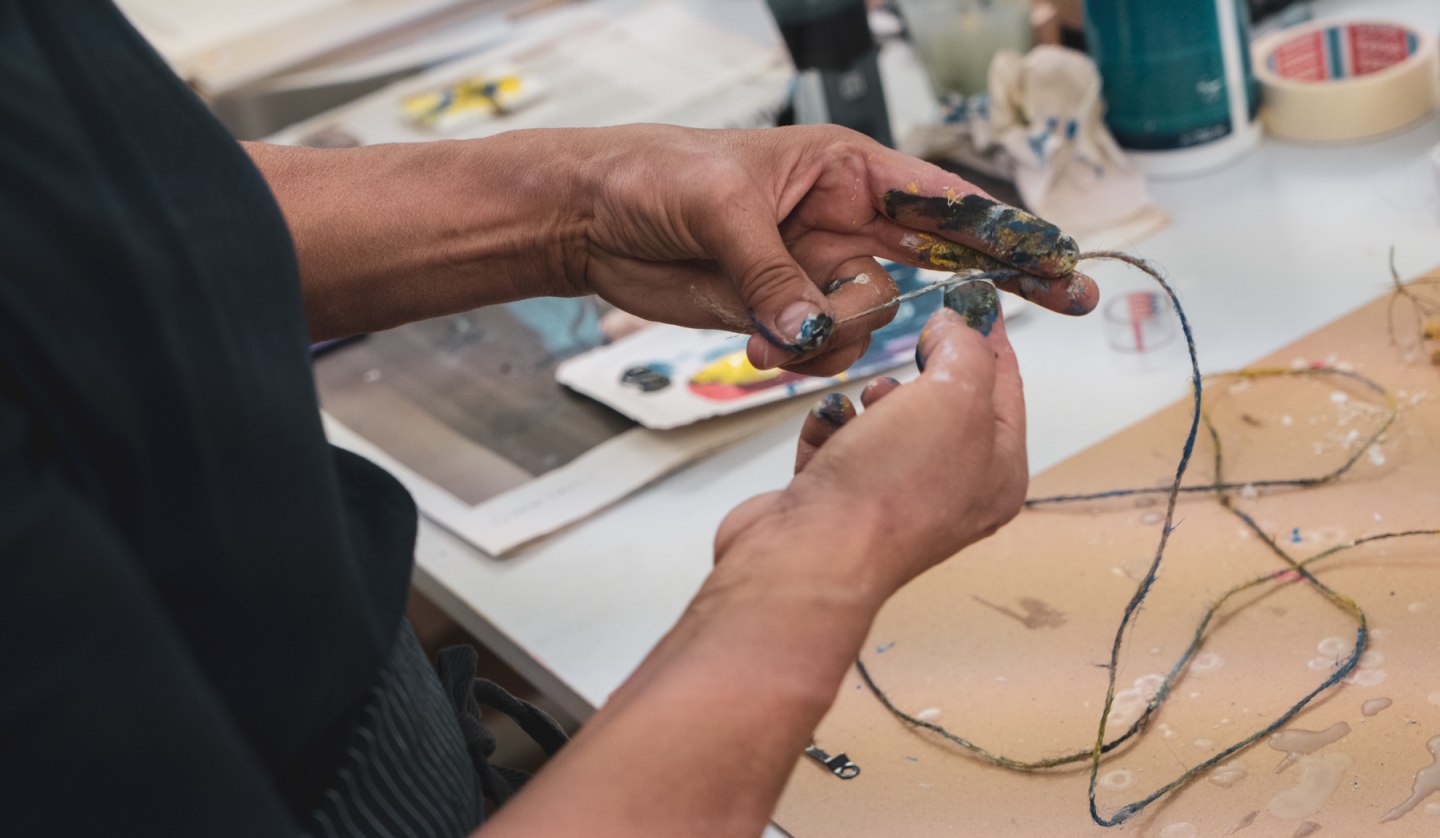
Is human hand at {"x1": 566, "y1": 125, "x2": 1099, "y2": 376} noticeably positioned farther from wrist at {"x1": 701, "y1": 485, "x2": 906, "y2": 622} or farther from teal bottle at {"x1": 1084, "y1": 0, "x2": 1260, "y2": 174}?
teal bottle at {"x1": 1084, "y1": 0, "x2": 1260, "y2": 174}

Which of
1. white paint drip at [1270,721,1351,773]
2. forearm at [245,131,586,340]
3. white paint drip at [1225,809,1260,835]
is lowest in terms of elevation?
white paint drip at [1270,721,1351,773]

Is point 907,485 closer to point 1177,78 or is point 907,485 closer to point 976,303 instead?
point 976,303

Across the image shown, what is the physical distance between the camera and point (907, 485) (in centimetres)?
68

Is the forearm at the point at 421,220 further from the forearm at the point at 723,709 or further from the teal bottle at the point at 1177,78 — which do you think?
the teal bottle at the point at 1177,78

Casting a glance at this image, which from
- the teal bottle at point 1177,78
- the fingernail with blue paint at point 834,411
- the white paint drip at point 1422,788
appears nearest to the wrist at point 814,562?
the fingernail with blue paint at point 834,411

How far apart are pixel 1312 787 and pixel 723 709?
1.30ft

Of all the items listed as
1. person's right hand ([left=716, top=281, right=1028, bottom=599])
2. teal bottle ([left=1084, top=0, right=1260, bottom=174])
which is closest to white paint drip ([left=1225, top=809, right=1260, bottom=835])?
person's right hand ([left=716, top=281, right=1028, bottom=599])

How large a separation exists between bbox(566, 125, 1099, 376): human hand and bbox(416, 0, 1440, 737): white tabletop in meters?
0.24

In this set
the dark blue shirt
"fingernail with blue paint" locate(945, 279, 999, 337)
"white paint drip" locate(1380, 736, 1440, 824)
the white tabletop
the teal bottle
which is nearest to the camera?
the dark blue shirt

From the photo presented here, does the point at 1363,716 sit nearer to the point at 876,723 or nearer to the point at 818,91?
the point at 876,723

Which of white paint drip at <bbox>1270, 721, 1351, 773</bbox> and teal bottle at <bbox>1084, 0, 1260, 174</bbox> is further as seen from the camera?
teal bottle at <bbox>1084, 0, 1260, 174</bbox>

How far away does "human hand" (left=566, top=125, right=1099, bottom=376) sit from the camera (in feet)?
2.91

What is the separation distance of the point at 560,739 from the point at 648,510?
0.31m

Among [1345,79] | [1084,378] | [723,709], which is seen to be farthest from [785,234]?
[1345,79]
